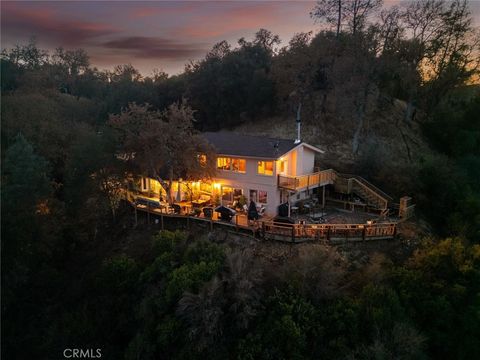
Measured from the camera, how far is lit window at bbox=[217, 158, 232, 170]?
69.6ft

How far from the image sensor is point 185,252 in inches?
570

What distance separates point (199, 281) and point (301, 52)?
27593 millimetres

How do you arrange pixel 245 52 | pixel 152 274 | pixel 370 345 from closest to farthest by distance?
pixel 370 345, pixel 152 274, pixel 245 52

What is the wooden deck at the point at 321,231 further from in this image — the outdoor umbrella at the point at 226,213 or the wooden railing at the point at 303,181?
the wooden railing at the point at 303,181

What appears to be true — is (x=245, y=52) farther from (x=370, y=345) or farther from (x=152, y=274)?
(x=370, y=345)

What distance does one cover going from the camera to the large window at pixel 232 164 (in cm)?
2048

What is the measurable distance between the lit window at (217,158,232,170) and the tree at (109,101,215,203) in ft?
4.25

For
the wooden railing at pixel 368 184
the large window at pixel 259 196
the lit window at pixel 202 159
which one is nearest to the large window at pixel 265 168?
the large window at pixel 259 196

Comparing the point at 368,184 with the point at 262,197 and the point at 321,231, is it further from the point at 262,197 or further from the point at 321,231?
the point at 321,231

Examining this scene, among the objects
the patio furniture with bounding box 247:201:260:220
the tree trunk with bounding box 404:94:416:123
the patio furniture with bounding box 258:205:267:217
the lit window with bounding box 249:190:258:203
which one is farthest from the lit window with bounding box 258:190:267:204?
the tree trunk with bounding box 404:94:416:123

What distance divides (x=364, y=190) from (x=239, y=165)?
27.3ft

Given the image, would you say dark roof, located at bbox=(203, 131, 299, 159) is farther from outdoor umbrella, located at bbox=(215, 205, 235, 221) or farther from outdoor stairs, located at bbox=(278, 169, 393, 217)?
outdoor umbrella, located at bbox=(215, 205, 235, 221)

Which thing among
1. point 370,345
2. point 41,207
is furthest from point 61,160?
point 370,345

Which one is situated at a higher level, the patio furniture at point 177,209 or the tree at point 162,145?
the tree at point 162,145
